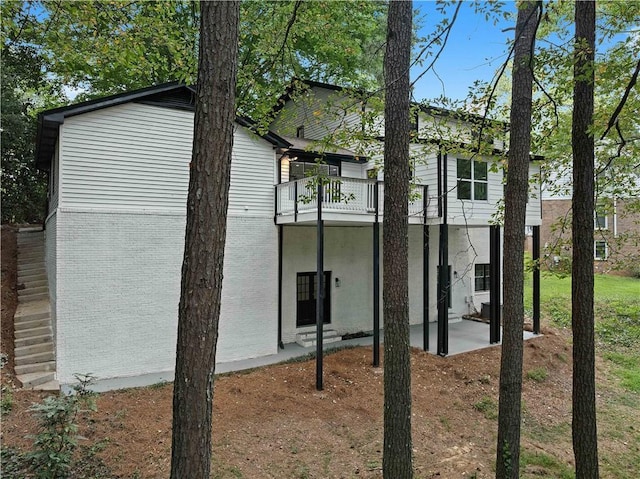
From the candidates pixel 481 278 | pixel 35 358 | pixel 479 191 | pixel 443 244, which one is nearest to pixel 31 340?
pixel 35 358

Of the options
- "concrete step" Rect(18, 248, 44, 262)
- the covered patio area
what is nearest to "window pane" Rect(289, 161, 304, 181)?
the covered patio area

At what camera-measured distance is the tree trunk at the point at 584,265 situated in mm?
4555

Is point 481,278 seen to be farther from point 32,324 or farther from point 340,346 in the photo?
point 32,324

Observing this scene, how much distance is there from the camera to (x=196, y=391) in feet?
9.70

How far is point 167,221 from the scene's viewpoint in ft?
31.7

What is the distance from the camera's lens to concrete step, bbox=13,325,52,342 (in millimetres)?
9137

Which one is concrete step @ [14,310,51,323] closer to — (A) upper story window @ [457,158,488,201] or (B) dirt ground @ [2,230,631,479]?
(B) dirt ground @ [2,230,631,479]

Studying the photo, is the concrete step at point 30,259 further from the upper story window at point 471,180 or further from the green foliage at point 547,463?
the green foliage at point 547,463

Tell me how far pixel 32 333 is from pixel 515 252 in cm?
1049

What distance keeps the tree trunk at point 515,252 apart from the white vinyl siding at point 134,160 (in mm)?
6265

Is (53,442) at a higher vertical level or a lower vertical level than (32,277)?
lower

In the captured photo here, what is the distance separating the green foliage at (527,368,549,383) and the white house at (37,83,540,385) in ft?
8.65

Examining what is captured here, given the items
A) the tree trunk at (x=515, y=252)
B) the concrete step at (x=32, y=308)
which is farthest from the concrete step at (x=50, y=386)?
the tree trunk at (x=515, y=252)

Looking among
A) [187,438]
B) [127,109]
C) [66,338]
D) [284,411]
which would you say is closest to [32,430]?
[66,338]
